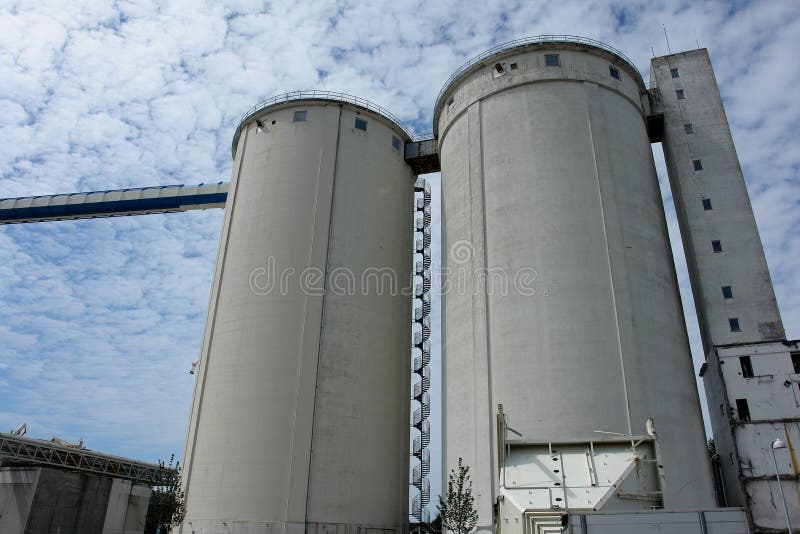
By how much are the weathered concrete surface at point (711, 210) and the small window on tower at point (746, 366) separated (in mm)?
4377

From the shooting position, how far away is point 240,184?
108ft

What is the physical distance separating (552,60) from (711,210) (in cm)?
1081

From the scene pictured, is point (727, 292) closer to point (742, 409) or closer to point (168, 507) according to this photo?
point (742, 409)

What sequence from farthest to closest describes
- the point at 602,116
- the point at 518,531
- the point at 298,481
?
the point at 602,116
the point at 298,481
the point at 518,531

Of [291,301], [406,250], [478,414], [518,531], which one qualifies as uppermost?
[406,250]

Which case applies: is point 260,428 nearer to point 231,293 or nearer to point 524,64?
point 231,293

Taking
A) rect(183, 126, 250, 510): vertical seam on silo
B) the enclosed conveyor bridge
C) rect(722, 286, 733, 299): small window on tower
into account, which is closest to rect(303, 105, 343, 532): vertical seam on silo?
rect(183, 126, 250, 510): vertical seam on silo

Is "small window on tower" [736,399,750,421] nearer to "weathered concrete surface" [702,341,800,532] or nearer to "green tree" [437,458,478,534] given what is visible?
"weathered concrete surface" [702,341,800,532]

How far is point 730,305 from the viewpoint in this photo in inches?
1088

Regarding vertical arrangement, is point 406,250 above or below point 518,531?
above

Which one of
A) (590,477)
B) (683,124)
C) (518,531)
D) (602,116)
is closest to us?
(518,531)

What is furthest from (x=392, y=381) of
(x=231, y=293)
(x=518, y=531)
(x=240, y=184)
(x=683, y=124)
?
(x=683, y=124)

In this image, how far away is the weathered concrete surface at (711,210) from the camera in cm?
2731

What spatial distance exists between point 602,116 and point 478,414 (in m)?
15.5
